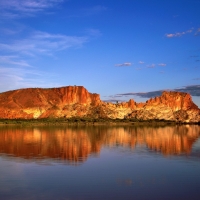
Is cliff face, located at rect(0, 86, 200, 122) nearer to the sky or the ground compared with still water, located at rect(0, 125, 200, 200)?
nearer to the sky

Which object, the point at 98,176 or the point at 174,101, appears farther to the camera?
the point at 174,101

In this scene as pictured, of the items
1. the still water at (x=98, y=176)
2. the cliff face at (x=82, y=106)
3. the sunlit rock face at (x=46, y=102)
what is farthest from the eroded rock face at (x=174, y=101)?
the still water at (x=98, y=176)

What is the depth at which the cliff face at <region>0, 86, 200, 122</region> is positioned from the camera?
11450 cm

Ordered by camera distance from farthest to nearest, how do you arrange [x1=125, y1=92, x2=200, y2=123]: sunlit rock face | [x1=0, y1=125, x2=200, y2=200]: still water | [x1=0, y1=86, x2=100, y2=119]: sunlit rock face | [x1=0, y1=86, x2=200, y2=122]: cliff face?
[x1=125, y1=92, x2=200, y2=123]: sunlit rock face
[x1=0, y1=86, x2=200, y2=122]: cliff face
[x1=0, y1=86, x2=100, y2=119]: sunlit rock face
[x1=0, y1=125, x2=200, y2=200]: still water

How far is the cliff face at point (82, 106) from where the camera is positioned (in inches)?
4508

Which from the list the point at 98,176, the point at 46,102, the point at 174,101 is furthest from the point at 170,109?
the point at 98,176

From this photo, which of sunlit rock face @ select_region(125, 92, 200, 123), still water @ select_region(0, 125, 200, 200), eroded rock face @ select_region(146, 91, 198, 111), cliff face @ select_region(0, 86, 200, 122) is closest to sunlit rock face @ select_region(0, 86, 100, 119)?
cliff face @ select_region(0, 86, 200, 122)

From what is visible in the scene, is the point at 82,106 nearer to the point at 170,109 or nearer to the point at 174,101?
the point at 170,109

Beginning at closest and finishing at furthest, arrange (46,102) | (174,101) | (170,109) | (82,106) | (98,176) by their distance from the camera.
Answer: (98,176)
(46,102)
(82,106)
(170,109)
(174,101)

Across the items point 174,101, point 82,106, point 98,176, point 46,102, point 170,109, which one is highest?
point 174,101

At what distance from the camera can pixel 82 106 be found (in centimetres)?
12775

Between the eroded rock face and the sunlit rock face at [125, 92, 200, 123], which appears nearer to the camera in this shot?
the sunlit rock face at [125, 92, 200, 123]

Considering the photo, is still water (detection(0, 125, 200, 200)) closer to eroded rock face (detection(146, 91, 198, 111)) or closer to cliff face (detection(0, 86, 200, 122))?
cliff face (detection(0, 86, 200, 122))

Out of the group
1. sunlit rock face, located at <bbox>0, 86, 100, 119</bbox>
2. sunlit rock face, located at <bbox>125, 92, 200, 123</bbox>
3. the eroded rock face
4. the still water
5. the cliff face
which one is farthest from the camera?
the eroded rock face
